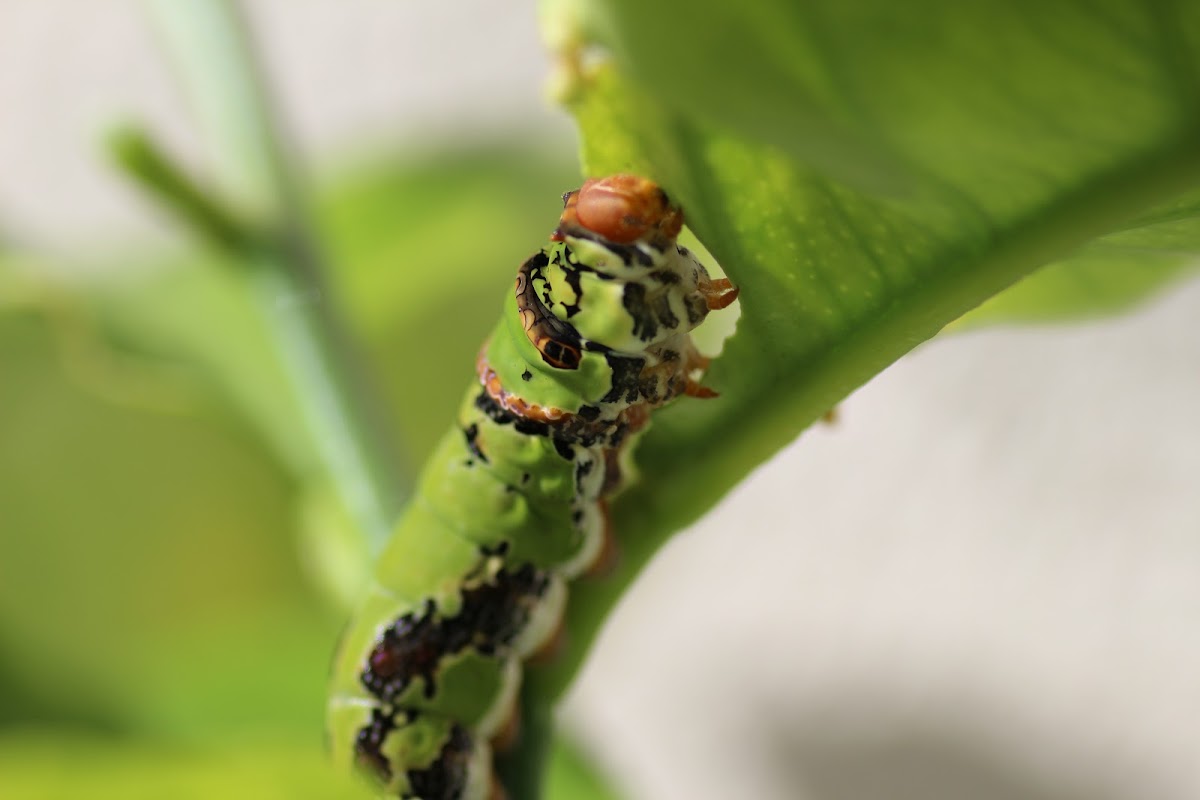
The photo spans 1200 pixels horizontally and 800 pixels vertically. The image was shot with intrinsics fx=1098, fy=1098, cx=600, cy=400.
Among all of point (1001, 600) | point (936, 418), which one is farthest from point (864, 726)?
point (936, 418)

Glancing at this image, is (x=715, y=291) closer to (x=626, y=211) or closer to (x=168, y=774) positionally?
(x=626, y=211)

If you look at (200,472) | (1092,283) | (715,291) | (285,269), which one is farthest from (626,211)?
(200,472)

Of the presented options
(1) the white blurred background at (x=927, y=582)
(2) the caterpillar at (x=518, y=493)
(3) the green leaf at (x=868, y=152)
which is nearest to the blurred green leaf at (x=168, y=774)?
(2) the caterpillar at (x=518, y=493)

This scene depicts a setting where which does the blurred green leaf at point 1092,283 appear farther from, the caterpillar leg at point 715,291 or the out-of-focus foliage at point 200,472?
the out-of-focus foliage at point 200,472

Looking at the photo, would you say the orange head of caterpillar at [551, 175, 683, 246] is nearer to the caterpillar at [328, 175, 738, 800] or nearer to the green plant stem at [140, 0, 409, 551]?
the caterpillar at [328, 175, 738, 800]

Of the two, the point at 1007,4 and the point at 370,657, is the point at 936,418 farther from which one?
the point at 1007,4
